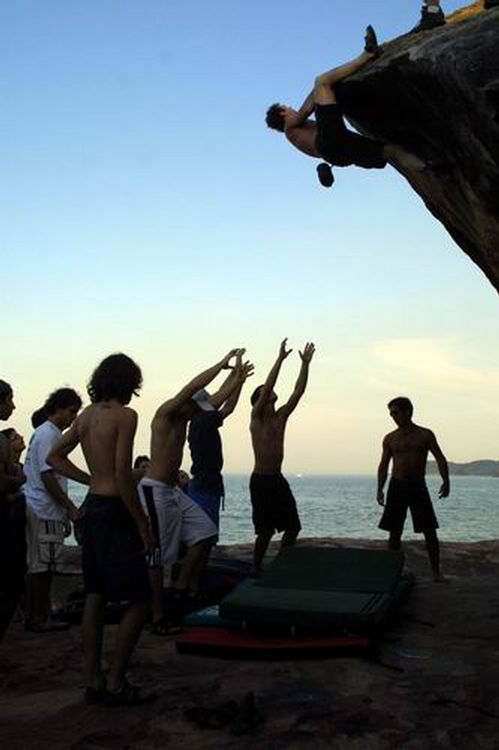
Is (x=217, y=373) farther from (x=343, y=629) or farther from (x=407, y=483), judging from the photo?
(x=407, y=483)

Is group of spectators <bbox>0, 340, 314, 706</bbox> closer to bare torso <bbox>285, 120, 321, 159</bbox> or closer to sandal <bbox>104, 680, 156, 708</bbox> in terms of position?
sandal <bbox>104, 680, 156, 708</bbox>

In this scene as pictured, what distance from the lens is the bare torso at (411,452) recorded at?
10.3 m

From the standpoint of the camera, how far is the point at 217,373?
21.8 ft

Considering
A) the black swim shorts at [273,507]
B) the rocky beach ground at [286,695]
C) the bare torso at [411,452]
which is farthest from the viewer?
the bare torso at [411,452]

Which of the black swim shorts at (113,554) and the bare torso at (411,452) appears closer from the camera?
the black swim shorts at (113,554)

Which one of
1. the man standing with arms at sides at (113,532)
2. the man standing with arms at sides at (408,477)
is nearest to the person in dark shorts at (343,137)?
the man standing with arms at sides at (113,532)

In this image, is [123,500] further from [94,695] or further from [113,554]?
[94,695]

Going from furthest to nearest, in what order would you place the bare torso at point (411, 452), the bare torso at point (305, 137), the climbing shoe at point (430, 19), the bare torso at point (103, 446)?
the bare torso at point (411, 452) < the bare torso at point (305, 137) < the climbing shoe at point (430, 19) < the bare torso at point (103, 446)

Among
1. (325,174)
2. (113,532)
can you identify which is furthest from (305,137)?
(113,532)

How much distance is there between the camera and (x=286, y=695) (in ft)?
15.9

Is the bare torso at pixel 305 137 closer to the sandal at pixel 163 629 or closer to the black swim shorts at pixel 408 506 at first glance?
the sandal at pixel 163 629

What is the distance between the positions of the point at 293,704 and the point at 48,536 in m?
3.36

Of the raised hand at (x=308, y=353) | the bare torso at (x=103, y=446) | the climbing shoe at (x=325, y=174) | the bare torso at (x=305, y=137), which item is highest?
the bare torso at (x=305, y=137)

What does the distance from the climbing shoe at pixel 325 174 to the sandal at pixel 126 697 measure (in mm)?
4129
